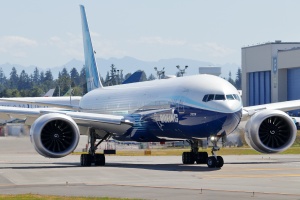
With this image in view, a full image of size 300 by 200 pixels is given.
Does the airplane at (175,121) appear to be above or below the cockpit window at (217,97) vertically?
below

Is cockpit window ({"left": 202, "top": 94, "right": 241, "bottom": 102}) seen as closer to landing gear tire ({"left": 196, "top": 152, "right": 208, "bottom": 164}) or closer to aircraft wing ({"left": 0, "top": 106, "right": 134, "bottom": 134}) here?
landing gear tire ({"left": 196, "top": 152, "right": 208, "bottom": 164})

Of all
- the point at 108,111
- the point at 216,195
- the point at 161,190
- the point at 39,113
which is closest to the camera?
the point at 216,195

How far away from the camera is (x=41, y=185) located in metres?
31.9

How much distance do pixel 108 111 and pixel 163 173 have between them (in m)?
16.3

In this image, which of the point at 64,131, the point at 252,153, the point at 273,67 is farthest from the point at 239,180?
the point at 273,67

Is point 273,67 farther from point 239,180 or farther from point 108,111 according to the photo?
point 239,180

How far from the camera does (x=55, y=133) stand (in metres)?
43.9

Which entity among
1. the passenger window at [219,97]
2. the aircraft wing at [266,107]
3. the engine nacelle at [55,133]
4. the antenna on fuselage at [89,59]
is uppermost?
the antenna on fuselage at [89,59]

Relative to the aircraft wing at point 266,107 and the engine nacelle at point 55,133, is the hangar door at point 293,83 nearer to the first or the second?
the aircraft wing at point 266,107

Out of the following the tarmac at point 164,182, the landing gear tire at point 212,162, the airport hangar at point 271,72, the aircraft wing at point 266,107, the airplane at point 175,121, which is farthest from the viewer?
the airport hangar at point 271,72

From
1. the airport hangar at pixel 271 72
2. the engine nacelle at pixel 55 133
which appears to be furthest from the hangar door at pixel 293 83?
the engine nacelle at pixel 55 133

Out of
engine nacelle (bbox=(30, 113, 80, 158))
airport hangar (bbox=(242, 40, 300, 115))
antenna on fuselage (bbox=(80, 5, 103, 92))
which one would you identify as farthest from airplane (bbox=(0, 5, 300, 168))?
airport hangar (bbox=(242, 40, 300, 115))

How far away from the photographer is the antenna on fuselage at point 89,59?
61.4 meters

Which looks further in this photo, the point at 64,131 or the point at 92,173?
the point at 64,131
